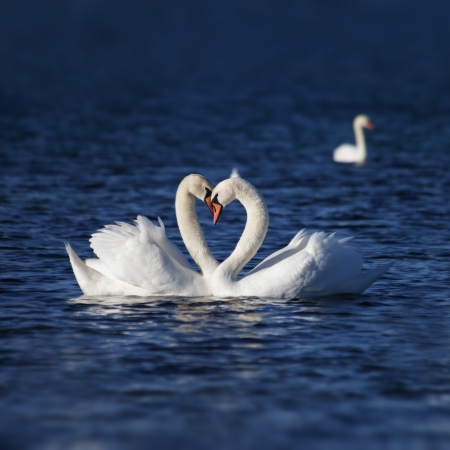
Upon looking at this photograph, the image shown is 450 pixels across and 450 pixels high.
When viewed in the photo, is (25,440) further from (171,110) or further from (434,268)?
(171,110)

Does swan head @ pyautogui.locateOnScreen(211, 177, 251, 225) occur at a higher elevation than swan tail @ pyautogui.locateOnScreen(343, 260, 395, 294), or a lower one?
higher

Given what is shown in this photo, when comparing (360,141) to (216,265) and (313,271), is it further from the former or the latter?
(313,271)

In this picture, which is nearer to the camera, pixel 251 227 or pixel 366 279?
pixel 366 279

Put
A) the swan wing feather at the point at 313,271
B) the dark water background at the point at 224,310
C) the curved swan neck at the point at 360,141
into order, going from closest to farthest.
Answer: the dark water background at the point at 224,310 < the swan wing feather at the point at 313,271 < the curved swan neck at the point at 360,141

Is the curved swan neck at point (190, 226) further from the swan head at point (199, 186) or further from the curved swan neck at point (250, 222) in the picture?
the curved swan neck at point (250, 222)

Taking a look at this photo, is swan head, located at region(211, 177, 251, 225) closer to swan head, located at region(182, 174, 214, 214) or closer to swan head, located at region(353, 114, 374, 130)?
swan head, located at region(182, 174, 214, 214)

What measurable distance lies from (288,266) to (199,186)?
1.51 m

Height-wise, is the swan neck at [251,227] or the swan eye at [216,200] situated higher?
the swan eye at [216,200]

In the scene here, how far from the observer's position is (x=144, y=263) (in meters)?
11.0

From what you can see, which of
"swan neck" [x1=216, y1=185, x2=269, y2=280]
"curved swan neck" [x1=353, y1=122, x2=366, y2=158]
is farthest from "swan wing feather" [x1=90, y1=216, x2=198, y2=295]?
"curved swan neck" [x1=353, y1=122, x2=366, y2=158]


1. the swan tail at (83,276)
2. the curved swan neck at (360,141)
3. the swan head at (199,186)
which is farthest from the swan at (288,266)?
the curved swan neck at (360,141)

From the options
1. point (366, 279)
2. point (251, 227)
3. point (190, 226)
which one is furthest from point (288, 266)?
point (190, 226)

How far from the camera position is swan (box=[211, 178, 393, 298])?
11.0 meters

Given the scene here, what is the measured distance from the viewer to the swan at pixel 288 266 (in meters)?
11.0
